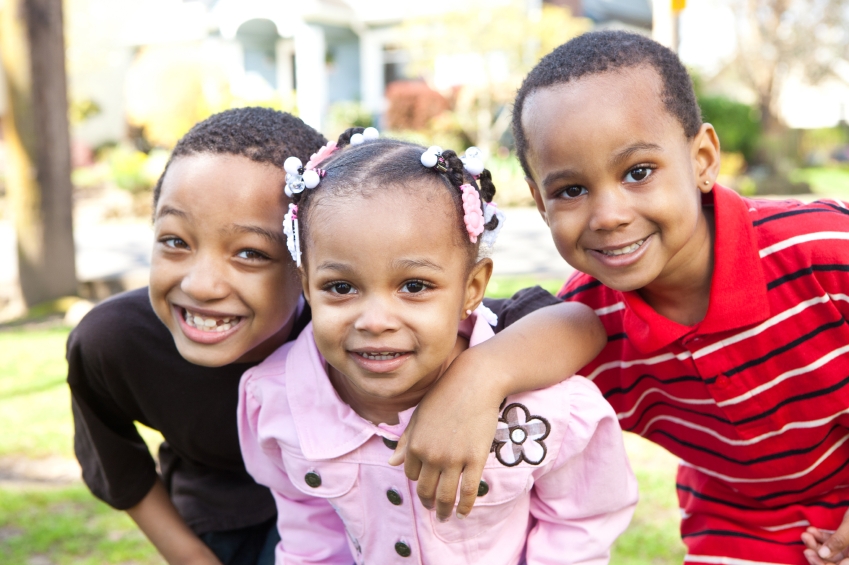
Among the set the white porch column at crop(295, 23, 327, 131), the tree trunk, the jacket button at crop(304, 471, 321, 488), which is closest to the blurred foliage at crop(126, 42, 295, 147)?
the white porch column at crop(295, 23, 327, 131)

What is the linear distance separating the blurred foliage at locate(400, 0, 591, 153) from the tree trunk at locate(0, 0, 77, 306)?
29.0 feet

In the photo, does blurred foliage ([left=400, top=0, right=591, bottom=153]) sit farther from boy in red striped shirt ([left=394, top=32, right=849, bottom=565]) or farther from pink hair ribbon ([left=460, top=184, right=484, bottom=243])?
pink hair ribbon ([left=460, top=184, right=484, bottom=243])

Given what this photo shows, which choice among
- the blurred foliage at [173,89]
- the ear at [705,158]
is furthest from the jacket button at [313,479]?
the blurred foliage at [173,89]

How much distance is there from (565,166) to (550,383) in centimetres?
51

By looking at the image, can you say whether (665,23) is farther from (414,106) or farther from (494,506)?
(414,106)

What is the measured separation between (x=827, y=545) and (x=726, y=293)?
762mm

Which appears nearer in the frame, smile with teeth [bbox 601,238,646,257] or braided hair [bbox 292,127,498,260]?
braided hair [bbox 292,127,498,260]

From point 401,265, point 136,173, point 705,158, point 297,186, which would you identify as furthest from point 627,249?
point 136,173

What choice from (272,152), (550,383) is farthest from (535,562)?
(272,152)

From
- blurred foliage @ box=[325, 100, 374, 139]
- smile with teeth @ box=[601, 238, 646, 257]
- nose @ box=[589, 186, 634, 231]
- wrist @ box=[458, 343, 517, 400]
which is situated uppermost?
nose @ box=[589, 186, 634, 231]

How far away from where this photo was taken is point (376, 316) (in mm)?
1700

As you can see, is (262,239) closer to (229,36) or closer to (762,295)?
(762,295)

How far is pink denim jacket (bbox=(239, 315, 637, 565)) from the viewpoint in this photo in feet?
6.18

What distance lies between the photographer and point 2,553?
10.5ft
